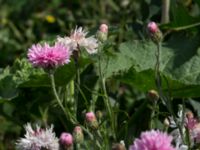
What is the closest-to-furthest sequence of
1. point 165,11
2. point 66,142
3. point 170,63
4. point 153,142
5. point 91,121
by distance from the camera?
point 153,142 → point 66,142 → point 91,121 → point 170,63 → point 165,11

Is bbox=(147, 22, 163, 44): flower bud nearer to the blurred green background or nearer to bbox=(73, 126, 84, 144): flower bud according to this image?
bbox=(73, 126, 84, 144): flower bud

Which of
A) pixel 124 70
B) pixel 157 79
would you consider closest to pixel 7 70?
pixel 124 70

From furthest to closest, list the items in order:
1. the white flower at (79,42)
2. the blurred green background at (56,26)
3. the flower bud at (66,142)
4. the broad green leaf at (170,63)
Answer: the blurred green background at (56,26) → the broad green leaf at (170,63) → the white flower at (79,42) → the flower bud at (66,142)

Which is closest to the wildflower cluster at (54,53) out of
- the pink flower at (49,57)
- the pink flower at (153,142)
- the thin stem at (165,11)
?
the pink flower at (49,57)

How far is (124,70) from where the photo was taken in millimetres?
1714

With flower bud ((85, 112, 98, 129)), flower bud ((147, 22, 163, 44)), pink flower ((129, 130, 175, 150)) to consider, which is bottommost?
pink flower ((129, 130, 175, 150))

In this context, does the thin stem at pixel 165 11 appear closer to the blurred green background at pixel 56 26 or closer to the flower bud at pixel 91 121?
the blurred green background at pixel 56 26

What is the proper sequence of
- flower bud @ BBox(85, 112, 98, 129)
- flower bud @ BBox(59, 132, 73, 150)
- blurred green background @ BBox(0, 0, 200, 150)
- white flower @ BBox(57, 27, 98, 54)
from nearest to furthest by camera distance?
flower bud @ BBox(59, 132, 73, 150), flower bud @ BBox(85, 112, 98, 129), white flower @ BBox(57, 27, 98, 54), blurred green background @ BBox(0, 0, 200, 150)

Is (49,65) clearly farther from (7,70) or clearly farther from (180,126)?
(7,70)

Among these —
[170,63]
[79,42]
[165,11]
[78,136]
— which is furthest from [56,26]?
[78,136]

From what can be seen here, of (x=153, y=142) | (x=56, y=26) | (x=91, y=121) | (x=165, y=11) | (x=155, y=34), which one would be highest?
(x=56, y=26)

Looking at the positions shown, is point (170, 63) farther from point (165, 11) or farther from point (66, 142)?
point (66, 142)

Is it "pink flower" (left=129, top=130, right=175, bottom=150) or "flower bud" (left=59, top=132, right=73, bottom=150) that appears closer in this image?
"pink flower" (left=129, top=130, right=175, bottom=150)

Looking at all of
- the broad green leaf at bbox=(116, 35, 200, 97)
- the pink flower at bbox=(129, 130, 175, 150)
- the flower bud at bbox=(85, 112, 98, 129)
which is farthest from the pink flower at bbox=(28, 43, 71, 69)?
the pink flower at bbox=(129, 130, 175, 150)
